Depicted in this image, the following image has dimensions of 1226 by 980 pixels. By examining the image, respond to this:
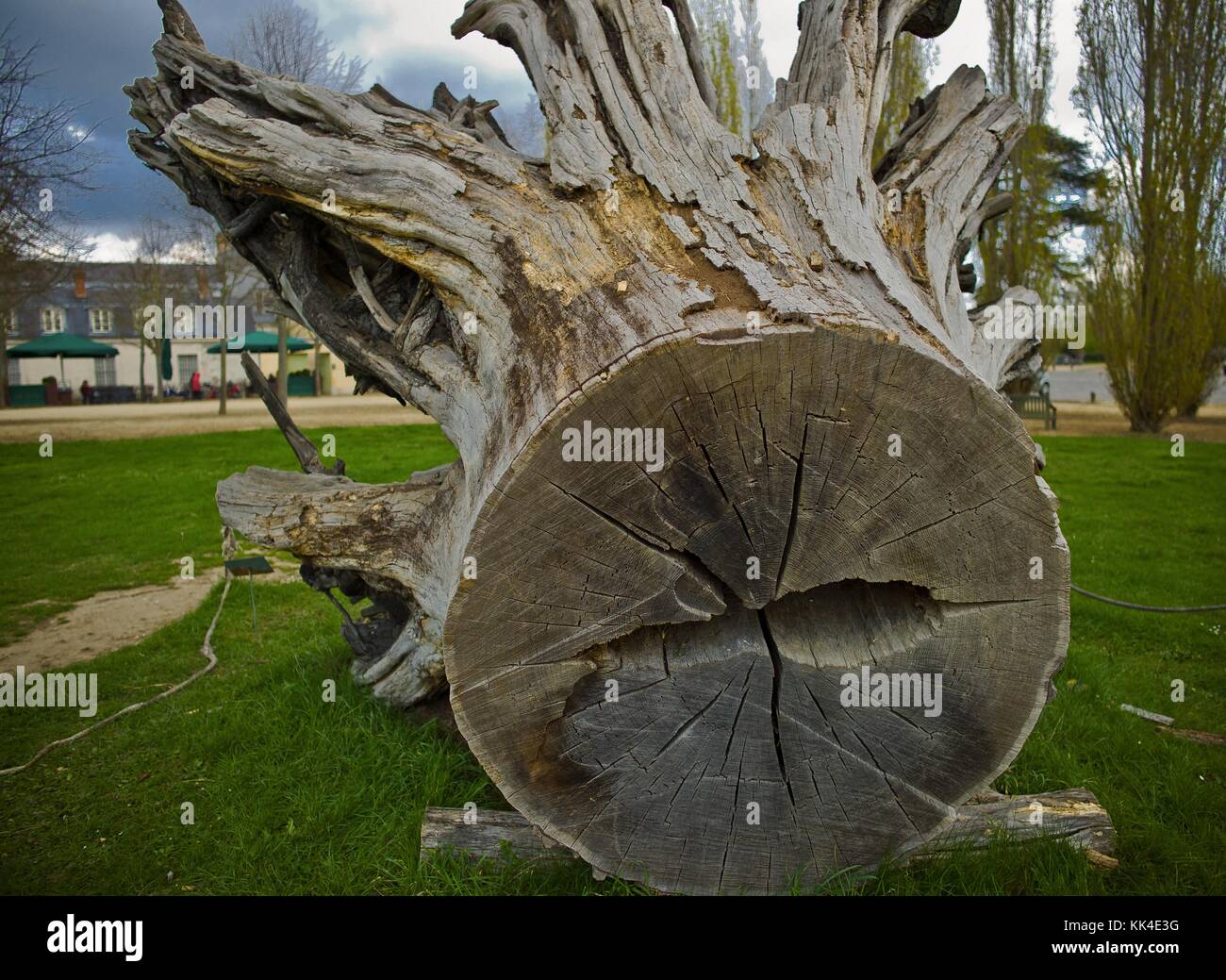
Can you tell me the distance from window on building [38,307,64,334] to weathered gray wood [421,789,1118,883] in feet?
166

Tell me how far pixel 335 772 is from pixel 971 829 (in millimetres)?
2589

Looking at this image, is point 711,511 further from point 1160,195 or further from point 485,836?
point 1160,195

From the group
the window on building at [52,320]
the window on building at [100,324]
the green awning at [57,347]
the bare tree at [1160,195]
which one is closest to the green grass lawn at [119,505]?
the bare tree at [1160,195]

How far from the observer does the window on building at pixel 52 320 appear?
147 ft

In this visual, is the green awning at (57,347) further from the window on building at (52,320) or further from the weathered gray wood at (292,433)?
the weathered gray wood at (292,433)

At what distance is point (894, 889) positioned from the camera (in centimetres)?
270

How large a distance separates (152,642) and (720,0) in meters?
18.5

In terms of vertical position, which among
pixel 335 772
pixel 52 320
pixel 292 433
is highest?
pixel 52 320

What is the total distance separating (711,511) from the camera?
7.97ft

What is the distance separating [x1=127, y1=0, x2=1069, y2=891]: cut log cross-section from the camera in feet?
7.76

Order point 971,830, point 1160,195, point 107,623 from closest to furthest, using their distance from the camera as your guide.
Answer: point 971,830 → point 107,623 → point 1160,195

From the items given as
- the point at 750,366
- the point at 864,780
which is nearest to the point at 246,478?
the point at 750,366

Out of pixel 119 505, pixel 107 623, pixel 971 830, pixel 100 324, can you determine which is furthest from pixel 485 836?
pixel 100 324

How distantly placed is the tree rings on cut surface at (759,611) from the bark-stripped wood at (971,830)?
1.17 ft
